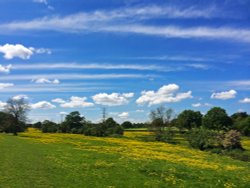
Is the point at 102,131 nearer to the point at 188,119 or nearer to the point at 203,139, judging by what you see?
the point at 203,139

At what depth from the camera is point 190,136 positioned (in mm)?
96500

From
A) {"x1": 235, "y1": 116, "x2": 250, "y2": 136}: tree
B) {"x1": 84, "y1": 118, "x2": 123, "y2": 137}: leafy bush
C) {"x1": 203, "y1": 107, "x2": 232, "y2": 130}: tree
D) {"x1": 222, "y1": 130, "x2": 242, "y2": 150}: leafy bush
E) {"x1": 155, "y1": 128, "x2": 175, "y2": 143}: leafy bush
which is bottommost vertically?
{"x1": 222, "y1": 130, "x2": 242, "y2": 150}: leafy bush

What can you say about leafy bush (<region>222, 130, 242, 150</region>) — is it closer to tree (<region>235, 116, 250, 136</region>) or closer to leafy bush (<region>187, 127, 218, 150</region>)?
leafy bush (<region>187, 127, 218, 150</region>)

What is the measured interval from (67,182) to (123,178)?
16.0 ft

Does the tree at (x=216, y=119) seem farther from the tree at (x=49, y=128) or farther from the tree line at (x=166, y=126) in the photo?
the tree at (x=49, y=128)

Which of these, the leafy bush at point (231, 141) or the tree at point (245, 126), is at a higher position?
the tree at point (245, 126)

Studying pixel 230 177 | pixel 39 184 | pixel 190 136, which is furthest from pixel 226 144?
pixel 39 184

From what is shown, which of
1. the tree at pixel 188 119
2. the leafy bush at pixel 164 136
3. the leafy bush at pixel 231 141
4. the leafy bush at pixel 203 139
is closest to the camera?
the leafy bush at pixel 231 141

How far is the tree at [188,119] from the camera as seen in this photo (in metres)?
184

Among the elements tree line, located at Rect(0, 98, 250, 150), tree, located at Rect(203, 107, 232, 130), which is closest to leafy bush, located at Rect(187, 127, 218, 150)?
tree line, located at Rect(0, 98, 250, 150)

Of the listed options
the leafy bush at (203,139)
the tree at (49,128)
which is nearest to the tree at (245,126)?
the leafy bush at (203,139)

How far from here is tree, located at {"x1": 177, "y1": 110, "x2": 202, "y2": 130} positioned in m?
184

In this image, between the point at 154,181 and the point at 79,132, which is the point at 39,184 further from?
the point at 79,132

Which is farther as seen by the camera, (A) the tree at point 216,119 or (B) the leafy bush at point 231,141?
(A) the tree at point 216,119
